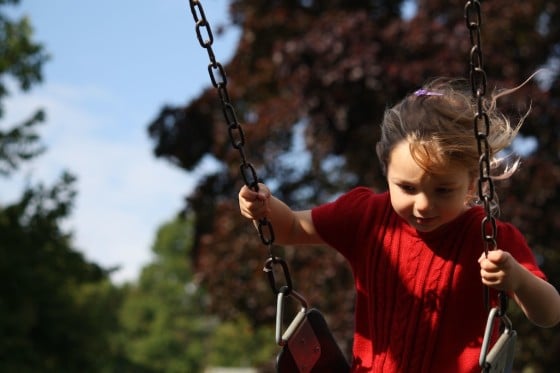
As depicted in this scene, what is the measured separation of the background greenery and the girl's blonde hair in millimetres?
6944

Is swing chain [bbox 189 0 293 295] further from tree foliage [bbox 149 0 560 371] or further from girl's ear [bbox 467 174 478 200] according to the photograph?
tree foliage [bbox 149 0 560 371]

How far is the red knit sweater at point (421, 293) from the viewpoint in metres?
2.90

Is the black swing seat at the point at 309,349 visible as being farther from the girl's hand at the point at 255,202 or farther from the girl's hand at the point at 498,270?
the girl's hand at the point at 498,270

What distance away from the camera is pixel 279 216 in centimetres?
321

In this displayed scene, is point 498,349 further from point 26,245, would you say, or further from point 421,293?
point 26,245

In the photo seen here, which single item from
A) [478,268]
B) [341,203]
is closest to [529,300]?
[478,268]

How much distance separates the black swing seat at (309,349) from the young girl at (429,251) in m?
0.13

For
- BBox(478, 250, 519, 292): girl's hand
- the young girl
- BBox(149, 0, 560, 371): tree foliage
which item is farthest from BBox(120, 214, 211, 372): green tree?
BBox(478, 250, 519, 292): girl's hand

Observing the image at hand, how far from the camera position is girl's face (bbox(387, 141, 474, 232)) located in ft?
9.29

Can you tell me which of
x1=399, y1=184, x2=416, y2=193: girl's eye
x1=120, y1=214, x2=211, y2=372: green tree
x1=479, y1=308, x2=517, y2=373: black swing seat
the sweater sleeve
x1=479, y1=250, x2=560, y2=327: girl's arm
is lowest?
x1=479, y1=308, x2=517, y2=373: black swing seat

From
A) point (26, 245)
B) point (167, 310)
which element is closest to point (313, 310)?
point (26, 245)

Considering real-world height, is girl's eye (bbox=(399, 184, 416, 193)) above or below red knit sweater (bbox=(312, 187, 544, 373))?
above

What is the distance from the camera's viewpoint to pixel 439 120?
117 inches

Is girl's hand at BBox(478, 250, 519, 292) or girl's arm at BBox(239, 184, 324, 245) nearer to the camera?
girl's hand at BBox(478, 250, 519, 292)
